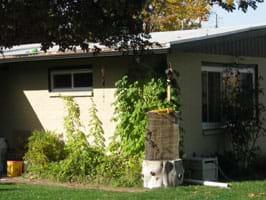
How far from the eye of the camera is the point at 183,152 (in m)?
13.3

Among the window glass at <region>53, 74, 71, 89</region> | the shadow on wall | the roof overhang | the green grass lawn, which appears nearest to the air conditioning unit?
the green grass lawn

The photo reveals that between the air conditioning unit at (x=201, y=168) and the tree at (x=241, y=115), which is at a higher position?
the tree at (x=241, y=115)

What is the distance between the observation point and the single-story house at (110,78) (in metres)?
13.4

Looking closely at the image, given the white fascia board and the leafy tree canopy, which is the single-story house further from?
the leafy tree canopy

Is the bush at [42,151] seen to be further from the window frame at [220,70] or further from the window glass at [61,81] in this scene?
the window frame at [220,70]

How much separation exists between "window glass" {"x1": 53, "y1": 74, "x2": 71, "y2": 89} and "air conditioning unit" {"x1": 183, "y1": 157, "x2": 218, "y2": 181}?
3422 millimetres

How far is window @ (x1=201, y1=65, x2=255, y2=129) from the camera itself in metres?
14.2

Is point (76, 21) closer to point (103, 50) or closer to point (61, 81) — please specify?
point (103, 50)

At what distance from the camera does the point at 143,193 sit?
36.1ft

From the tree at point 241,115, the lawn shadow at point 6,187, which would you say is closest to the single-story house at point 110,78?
the tree at point 241,115

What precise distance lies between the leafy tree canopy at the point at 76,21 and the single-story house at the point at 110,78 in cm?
644

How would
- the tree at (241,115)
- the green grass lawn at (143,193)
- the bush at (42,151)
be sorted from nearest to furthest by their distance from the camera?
the green grass lawn at (143,193), the bush at (42,151), the tree at (241,115)

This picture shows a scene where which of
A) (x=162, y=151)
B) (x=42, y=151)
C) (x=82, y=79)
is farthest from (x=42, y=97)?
(x=162, y=151)

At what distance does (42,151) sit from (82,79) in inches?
72.8
